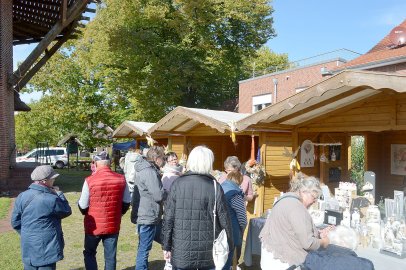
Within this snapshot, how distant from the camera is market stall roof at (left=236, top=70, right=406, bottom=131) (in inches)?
177

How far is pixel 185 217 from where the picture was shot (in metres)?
3.28

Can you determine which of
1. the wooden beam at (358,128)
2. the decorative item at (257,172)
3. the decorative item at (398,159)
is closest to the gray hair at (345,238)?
the wooden beam at (358,128)

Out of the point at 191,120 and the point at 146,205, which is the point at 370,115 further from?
the point at 191,120

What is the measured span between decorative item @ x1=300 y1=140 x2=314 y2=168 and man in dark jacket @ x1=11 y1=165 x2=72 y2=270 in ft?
16.3

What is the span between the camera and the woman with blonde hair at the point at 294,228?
327 cm

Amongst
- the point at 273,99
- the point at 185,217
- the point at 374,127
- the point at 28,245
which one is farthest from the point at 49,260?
the point at 273,99

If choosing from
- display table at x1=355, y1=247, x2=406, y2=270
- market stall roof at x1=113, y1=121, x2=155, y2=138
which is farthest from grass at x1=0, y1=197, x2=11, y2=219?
display table at x1=355, y1=247, x2=406, y2=270

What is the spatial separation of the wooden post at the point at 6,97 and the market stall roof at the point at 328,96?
9524mm

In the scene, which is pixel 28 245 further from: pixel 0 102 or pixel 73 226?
pixel 0 102

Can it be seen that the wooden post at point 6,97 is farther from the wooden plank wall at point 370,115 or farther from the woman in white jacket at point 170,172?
the wooden plank wall at point 370,115

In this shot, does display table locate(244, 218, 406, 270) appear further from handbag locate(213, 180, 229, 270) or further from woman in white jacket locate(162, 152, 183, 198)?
handbag locate(213, 180, 229, 270)

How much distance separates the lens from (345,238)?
2873 millimetres

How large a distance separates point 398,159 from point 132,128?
27.4 ft

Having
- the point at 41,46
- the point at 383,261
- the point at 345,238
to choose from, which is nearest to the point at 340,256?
the point at 345,238
